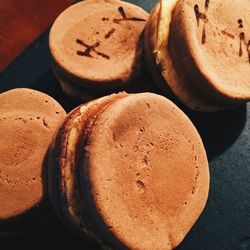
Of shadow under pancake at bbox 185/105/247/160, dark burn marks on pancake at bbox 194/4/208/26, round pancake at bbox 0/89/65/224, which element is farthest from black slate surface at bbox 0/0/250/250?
dark burn marks on pancake at bbox 194/4/208/26

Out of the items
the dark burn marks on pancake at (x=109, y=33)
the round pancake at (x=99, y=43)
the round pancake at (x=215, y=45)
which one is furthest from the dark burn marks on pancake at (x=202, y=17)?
the dark burn marks on pancake at (x=109, y=33)

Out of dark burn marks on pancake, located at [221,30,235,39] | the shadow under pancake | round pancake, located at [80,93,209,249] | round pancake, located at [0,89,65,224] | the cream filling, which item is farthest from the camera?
the shadow under pancake

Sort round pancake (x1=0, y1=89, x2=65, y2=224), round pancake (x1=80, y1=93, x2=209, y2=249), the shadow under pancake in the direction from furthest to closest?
the shadow under pancake < round pancake (x1=0, y1=89, x2=65, y2=224) < round pancake (x1=80, y1=93, x2=209, y2=249)

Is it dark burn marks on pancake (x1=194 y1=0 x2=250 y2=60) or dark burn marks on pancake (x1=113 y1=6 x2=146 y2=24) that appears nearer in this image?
dark burn marks on pancake (x1=194 y1=0 x2=250 y2=60)

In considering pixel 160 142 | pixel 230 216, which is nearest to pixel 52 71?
pixel 160 142

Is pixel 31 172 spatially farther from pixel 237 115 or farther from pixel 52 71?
pixel 237 115

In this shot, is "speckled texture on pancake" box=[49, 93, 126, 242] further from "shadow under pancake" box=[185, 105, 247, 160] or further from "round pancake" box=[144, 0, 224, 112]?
"shadow under pancake" box=[185, 105, 247, 160]

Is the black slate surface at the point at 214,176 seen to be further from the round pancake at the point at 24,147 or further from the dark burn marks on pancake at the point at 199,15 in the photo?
the dark burn marks on pancake at the point at 199,15
